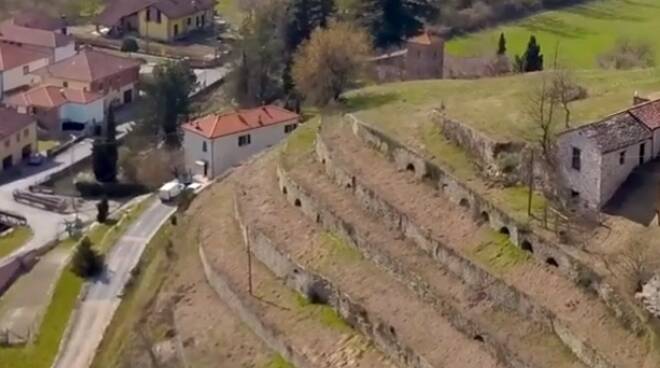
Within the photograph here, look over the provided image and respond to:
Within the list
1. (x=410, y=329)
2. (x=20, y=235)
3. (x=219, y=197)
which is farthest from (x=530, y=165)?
(x=20, y=235)

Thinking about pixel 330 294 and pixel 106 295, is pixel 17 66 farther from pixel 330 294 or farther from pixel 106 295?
pixel 330 294

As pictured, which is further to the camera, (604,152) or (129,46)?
(129,46)

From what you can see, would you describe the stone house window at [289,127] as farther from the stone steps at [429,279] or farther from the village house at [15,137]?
the village house at [15,137]

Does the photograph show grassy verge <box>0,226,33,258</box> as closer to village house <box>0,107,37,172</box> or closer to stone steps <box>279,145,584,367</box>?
village house <box>0,107,37,172</box>

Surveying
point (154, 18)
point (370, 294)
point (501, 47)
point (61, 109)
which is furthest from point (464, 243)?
point (154, 18)

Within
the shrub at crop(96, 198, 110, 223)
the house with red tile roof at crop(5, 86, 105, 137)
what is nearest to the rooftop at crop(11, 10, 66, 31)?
the house with red tile roof at crop(5, 86, 105, 137)

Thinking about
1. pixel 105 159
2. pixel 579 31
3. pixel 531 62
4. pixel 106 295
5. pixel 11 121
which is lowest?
A: pixel 106 295
